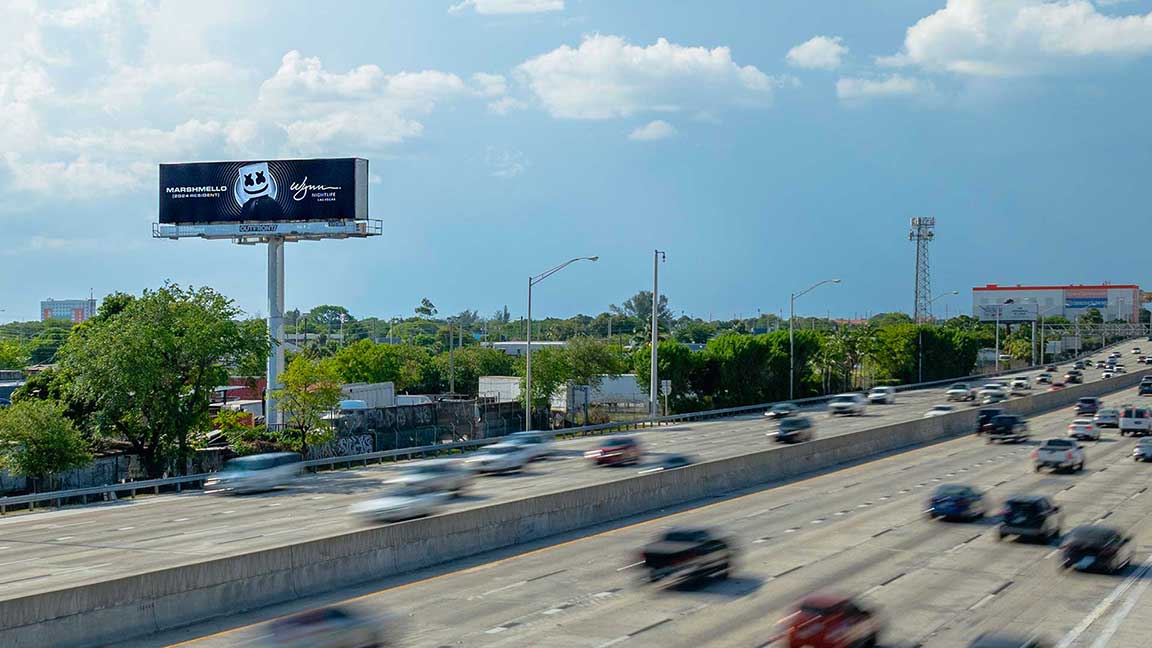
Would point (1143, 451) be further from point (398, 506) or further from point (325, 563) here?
point (325, 563)

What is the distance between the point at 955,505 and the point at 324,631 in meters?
22.0

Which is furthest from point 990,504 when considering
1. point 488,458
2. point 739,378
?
point 739,378

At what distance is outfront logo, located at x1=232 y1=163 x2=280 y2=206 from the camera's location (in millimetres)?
80062

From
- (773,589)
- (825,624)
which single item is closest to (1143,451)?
(773,589)

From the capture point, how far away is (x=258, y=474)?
45.1 meters

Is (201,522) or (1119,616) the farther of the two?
(201,522)

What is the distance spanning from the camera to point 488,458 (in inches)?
1855

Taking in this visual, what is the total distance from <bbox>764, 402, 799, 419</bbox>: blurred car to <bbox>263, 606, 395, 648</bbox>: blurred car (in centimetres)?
6325

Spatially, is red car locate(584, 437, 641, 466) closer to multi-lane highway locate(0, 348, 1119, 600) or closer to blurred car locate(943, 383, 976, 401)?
multi-lane highway locate(0, 348, 1119, 600)

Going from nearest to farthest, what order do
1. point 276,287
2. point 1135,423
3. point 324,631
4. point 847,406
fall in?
point 324,631 < point 1135,423 < point 847,406 < point 276,287

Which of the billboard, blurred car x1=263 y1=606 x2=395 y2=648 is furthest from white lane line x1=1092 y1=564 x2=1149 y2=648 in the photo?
the billboard

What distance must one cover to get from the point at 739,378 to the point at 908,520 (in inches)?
2752

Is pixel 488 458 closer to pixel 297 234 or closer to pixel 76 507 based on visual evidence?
pixel 76 507

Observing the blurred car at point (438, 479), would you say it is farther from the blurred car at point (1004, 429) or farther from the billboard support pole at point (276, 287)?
the billboard support pole at point (276, 287)
